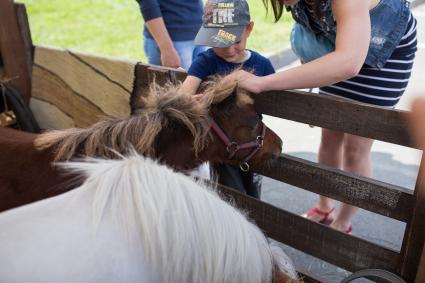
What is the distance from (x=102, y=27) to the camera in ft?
22.4

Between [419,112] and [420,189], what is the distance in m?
0.27

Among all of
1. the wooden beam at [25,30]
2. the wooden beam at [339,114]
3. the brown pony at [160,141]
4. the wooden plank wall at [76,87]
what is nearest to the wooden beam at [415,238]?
the wooden beam at [339,114]

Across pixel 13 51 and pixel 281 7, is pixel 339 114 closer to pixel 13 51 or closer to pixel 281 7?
pixel 281 7

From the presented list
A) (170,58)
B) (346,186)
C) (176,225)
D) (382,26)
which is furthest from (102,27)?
(176,225)

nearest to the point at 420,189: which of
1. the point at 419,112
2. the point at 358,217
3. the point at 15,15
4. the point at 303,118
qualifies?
the point at 419,112

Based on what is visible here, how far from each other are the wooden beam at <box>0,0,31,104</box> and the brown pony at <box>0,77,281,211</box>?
119 centimetres

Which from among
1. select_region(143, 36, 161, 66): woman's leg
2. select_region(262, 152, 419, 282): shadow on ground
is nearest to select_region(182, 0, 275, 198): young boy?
select_region(262, 152, 419, 282): shadow on ground

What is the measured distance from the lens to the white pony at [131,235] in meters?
0.85

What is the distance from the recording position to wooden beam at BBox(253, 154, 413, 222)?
1544mm

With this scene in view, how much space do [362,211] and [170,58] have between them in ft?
5.60

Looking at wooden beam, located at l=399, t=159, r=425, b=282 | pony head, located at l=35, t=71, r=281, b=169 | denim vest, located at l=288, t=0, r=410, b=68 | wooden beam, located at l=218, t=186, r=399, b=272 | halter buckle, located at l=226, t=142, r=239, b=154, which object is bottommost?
wooden beam, located at l=218, t=186, r=399, b=272

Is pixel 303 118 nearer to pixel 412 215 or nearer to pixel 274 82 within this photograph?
pixel 274 82

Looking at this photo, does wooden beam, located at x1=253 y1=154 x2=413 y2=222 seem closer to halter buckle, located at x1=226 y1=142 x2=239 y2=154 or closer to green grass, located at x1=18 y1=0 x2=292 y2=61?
halter buckle, located at x1=226 y1=142 x2=239 y2=154

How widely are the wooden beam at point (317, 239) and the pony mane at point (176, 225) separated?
862 mm
